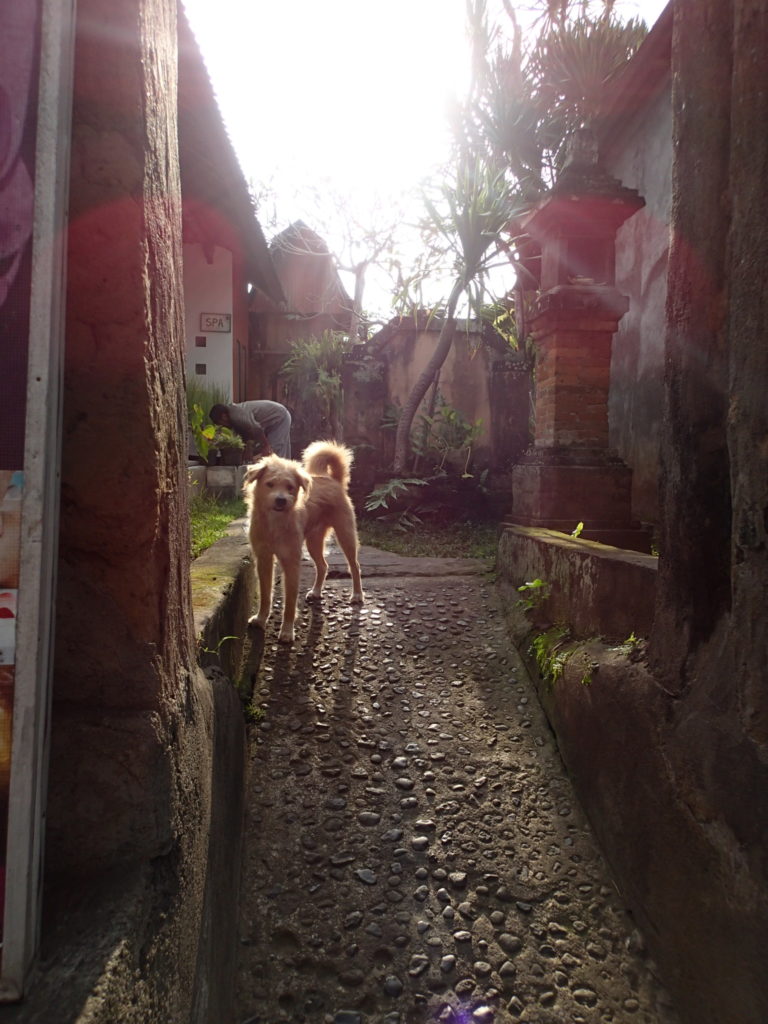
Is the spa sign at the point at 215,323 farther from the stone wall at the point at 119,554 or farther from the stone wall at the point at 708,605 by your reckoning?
the stone wall at the point at 119,554

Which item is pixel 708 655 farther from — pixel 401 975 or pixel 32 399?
pixel 32 399

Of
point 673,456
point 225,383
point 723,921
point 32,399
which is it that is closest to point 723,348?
point 673,456

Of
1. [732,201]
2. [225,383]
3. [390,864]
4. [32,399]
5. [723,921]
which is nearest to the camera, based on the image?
[32,399]

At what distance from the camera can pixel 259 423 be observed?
9391mm

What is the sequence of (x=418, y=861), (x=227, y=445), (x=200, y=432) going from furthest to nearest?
(x=227, y=445) < (x=200, y=432) < (x=418, y=861)

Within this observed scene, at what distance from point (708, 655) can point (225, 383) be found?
438 inches

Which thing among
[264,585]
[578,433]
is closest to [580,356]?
[578,433]

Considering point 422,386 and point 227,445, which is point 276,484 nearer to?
point 227,445

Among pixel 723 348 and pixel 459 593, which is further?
pixel 459 593

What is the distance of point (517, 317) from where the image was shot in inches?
377

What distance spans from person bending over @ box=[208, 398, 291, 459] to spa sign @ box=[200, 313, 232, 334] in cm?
299

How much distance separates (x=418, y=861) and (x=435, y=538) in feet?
18.2

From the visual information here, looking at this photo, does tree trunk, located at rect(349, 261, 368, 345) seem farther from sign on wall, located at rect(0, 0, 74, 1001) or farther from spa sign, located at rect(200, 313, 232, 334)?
sign on wall, located at rect(0, 0, 74, 1001)

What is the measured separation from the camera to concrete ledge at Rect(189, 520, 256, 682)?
2.48m
